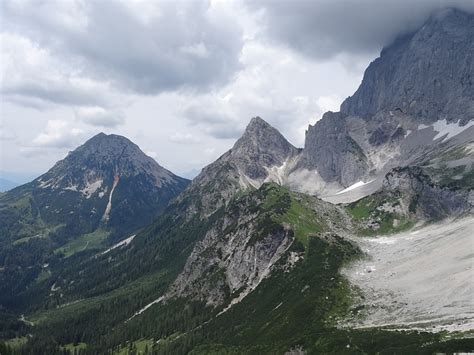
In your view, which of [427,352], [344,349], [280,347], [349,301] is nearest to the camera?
[427,352]

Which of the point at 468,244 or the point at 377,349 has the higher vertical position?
the point at 468,244

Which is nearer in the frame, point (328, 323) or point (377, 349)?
point (377, 349)

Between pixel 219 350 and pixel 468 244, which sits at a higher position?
pixel 468 244

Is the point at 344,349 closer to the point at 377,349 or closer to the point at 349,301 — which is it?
the point at 377,349

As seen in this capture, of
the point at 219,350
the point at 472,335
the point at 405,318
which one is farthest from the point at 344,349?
the point at 219,350

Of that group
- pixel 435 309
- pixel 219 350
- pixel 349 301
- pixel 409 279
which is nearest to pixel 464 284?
pixel 435 309

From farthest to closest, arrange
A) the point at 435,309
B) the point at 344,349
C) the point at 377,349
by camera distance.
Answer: the point at 435,309
the point at 344,349
the point at 377,349

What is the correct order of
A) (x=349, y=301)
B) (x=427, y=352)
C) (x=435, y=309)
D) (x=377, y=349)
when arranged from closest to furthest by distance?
(x=427, y=352) < (x=377, y=349) < (x=435, y=309) < (x=349, y=301)

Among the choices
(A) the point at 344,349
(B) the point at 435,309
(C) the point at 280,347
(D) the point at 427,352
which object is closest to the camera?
(D) the point at 427,352

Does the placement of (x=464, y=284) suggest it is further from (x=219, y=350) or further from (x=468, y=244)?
(x=219, y=350)
